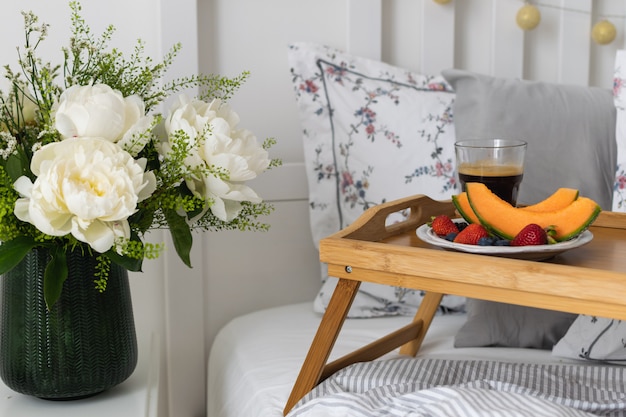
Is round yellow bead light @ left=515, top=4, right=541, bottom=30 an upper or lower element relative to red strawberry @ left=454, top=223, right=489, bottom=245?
upper

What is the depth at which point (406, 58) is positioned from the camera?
179 cm

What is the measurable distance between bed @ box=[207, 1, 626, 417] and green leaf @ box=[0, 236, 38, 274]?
1.30 feet

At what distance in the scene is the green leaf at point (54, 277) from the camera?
1.09 metres

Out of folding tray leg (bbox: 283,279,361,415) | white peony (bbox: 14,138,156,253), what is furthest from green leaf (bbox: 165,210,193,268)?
folding tray leg (bbox: 283,279,361,415)

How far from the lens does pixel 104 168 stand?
1.02m

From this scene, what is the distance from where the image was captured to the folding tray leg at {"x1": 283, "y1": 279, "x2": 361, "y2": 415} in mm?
1053

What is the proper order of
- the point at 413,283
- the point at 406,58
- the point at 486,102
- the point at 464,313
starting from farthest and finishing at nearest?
the point at 406,58
the point at 464,313
the point at 486,102
the point at 413,283

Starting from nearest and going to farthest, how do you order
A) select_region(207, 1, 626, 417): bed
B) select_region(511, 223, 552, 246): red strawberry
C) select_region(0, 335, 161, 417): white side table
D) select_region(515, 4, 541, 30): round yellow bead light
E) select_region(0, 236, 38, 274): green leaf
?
select_region(511, 223, 552, 246): red strawberry → select_region(0, 236, 38, 274): green leaf → select_region(0, 335, 161, 417): white side table → select_region(207, 1, 626, 417): bed → select_region(515, 4, 541, 30): round yellow bead light

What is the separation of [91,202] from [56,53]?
0.67 meters

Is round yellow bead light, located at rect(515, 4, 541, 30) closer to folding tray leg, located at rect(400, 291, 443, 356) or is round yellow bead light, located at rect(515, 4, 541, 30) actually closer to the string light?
the string light

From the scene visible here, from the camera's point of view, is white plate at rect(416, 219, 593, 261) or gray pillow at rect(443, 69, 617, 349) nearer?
white plate at rect(416, 219, 593, 261)

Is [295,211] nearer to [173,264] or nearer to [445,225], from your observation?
[173,264]

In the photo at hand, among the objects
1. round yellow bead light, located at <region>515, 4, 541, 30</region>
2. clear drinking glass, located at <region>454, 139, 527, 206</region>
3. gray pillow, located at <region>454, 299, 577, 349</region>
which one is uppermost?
round yellow bead light, located at <region>515, 4, 541, 30</region>

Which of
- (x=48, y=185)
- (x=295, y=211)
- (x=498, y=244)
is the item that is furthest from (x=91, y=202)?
(x=295, y=211)
